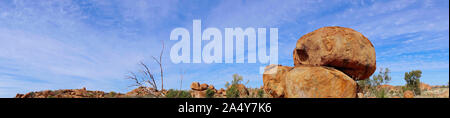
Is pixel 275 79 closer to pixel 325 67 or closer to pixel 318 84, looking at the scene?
pixel 325 67

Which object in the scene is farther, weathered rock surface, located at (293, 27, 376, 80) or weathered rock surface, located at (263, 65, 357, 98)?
weathered rock surface, located at (293, 27, 376, 80)

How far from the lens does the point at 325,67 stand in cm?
972

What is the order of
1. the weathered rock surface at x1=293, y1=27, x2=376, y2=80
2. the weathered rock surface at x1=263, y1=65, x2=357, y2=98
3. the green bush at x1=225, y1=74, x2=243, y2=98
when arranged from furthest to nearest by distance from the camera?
the green bush at x1=225, y1=74, x2=243, y2=98 → the weathered rock surface at x1=293, y1=27, x2=376, y2=80 → the weathered rock surface at x1=263, y1=65, x2=357, y2=98

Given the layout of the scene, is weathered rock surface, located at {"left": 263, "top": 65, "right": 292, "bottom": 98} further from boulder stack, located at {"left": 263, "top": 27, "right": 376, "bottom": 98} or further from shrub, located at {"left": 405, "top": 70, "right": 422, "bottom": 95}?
shrub, located at {"left": 405, "top": 70, "right": 422, "bottom": 95}

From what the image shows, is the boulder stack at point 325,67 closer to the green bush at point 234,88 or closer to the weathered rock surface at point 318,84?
the weathered rock surface at point 318,84

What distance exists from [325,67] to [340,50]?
85 centimetres

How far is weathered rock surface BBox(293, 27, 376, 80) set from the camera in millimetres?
9891

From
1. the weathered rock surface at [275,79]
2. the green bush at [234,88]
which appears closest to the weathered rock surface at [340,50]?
the weathered rock surface at [275,79]

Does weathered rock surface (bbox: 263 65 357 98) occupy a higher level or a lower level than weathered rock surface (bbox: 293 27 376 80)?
lower

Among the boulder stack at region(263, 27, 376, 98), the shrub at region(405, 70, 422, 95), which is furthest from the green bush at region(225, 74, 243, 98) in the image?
the shrub at region(405, 70, 422, 95)

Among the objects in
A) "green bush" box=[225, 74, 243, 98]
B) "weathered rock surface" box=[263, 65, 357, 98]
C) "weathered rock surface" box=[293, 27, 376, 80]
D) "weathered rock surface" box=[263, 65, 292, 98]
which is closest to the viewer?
"weathered rock surface" box=[263, 65, 357, 98]

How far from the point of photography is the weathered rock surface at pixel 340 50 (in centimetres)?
989

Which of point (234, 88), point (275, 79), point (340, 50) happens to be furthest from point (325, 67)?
point (234, 88)
